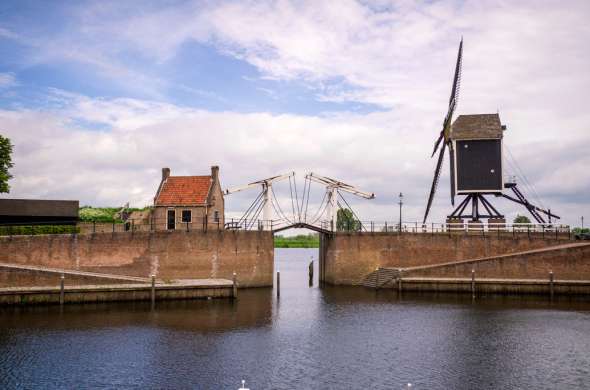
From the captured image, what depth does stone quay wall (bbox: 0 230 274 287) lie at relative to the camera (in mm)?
37950

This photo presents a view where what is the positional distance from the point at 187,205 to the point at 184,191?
5.11 feet

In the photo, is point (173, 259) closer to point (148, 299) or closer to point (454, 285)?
point (148, 299)

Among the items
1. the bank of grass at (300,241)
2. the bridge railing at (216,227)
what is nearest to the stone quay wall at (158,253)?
the bridge railing at (216,227)

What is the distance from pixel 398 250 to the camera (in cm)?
4706

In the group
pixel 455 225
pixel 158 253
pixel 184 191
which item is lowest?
pixel 158 253

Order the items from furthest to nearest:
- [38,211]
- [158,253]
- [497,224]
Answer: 1. [497,224]
2. [38,211]
3. [158,253]

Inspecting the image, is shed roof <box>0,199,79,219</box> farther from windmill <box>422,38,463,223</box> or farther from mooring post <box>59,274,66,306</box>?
windmill <box>422,38,463,223</box>

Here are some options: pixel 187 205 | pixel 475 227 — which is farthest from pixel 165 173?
pixel 475 227

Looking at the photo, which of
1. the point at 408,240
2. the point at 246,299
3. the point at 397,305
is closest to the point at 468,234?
the point at 408,240

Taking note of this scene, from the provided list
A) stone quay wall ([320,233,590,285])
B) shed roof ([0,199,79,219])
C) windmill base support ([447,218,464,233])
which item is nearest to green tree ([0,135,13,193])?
shed roof ([0,199,79,219])

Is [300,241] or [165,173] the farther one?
[300,241]

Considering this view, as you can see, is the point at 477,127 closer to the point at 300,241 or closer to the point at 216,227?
the point at 216,227

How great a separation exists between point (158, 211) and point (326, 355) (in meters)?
26.2

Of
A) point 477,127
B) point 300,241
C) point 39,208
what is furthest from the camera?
point 300,241
